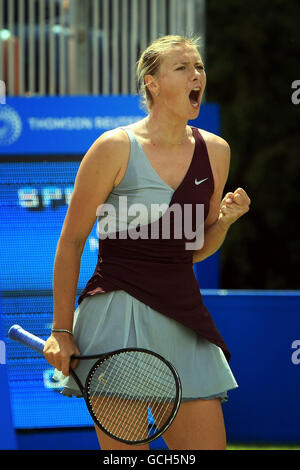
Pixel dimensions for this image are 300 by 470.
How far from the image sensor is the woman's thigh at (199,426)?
2.47 metres

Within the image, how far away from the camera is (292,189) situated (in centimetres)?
932

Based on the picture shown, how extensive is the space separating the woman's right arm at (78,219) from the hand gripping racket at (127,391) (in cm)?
7

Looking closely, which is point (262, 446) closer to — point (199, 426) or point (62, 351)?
point (199, 426)

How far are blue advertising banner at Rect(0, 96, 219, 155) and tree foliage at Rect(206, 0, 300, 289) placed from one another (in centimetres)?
481

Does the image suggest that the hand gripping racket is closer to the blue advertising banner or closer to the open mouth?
the open mouth

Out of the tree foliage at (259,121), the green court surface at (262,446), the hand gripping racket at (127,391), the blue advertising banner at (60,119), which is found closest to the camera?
the hand gripping racket at (127,391)

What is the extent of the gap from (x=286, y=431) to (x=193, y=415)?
226 cm

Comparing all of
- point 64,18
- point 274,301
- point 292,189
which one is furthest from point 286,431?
point 292,189

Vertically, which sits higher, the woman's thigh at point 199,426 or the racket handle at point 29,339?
the racket handle at point 29,339

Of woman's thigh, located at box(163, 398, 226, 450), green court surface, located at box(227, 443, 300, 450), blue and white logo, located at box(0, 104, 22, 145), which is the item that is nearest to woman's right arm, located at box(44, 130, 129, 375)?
woman's thigh, located at box(163, 398, 226, 450)

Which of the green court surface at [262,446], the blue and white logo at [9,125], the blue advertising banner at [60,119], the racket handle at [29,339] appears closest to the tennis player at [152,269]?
the racket handle at [29,339]

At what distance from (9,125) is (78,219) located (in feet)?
7.21

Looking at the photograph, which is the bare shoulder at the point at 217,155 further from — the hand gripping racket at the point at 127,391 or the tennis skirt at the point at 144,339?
the hand gripping racket at the point at 127,391

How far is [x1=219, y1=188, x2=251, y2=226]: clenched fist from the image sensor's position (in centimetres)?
261
